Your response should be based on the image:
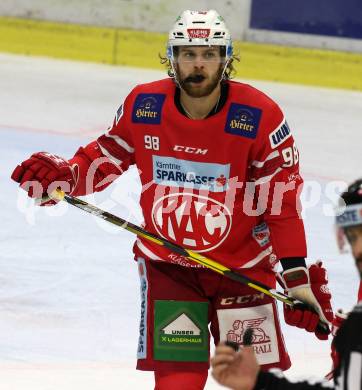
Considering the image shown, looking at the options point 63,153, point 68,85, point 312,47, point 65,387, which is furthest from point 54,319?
point 312,47

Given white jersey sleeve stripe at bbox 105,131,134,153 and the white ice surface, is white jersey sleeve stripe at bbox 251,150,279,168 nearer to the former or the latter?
white jersey sleeve stripe at bbox 105,131,134,153

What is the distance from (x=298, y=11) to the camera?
9.03 meters

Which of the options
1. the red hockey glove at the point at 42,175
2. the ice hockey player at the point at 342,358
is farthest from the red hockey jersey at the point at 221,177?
the ice hockey player at the point at 342,358

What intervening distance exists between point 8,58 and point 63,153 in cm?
279

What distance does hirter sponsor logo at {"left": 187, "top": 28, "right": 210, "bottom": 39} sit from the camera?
3.59 m

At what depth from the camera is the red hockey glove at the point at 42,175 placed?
12.0 ft

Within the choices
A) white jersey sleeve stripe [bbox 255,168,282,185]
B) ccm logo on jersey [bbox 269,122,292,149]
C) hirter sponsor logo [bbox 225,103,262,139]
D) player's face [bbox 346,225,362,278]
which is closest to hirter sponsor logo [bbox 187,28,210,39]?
hirter sponsor logo [bbox 225,103,262,139]

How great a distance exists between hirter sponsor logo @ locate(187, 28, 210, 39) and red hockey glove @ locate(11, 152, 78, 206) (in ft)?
1.77

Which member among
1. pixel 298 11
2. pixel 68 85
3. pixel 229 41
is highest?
pixel 229 41

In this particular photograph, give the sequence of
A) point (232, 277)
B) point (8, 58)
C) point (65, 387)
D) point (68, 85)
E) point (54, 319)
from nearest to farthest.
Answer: point (232, 277)
point (65, 387)
point (54, 319)
point (68, 85)
point (8, 58)

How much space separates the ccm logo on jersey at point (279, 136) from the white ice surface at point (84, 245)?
3.45 ft

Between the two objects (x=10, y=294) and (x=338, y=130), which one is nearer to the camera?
(x=10, y=294)

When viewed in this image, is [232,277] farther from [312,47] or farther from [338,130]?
[312,47]

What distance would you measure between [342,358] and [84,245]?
339cm
